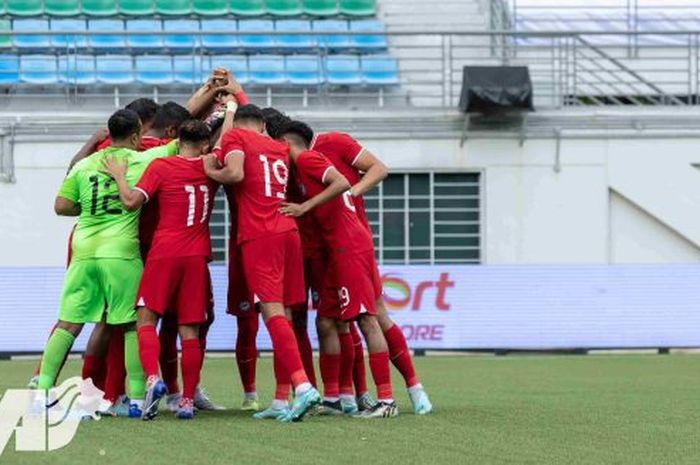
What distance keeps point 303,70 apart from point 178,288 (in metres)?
16.1

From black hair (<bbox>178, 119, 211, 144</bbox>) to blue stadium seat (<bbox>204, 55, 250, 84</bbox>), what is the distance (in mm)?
15467

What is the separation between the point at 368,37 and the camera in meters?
27.1

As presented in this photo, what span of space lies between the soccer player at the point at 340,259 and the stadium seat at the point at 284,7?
1786 centimetres

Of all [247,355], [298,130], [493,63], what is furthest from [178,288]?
[493,63]

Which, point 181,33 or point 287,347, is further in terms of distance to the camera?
point 181,33

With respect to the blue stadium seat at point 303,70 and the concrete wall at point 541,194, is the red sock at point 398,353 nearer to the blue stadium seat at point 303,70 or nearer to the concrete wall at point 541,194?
the concrete wall at point 541,194

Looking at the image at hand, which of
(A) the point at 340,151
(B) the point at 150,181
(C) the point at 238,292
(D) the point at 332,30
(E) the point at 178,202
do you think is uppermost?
(D) the point at 332,30

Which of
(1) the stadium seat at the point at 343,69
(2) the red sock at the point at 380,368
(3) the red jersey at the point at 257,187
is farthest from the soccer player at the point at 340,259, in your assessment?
(1) the stadium seat at the point at 343,69

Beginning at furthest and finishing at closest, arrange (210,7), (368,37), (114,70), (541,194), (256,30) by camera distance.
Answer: (210,7) → (256,30) → (368,37) → (114,70) → (541,194)

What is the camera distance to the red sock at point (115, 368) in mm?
10305

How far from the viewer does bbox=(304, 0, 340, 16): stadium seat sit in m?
28.0

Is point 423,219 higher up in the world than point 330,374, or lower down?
lower down

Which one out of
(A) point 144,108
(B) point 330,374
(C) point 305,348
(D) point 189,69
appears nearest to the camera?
(B) point 330,374

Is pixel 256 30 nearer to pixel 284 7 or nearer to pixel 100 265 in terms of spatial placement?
pixel 284 7
